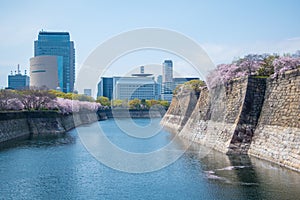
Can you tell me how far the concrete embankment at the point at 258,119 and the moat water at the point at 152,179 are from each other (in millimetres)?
1191

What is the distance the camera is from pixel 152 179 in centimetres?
2184

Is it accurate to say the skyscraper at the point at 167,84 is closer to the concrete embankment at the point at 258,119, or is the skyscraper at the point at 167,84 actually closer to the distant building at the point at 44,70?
the distant building at the point at 44,70

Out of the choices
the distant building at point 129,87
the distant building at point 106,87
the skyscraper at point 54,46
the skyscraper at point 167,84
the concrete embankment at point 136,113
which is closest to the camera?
the concrete embankment at point 136,113

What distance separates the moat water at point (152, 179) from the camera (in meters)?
18.3

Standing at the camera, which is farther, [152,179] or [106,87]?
[106,87]

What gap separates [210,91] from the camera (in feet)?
136

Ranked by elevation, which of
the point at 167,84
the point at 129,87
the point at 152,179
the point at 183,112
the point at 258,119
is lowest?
the point at 152,179

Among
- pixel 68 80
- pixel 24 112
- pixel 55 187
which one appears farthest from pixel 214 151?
pixel 68 80

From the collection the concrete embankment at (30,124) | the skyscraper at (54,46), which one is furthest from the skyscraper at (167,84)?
the concrete embankment at (30,124)

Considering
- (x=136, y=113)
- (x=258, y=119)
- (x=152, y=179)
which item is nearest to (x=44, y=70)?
(x=136, y=113)

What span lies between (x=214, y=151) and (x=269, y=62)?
33.4 feet

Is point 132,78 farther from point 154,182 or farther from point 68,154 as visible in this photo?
point 154,182

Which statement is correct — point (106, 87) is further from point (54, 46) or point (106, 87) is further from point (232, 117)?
point (232, 117)

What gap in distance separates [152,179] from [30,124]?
110 ft
